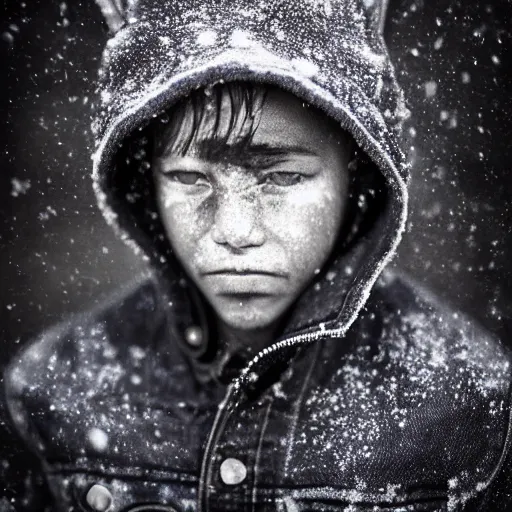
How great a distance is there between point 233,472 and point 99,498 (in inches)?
10.0

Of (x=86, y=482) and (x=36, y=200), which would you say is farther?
(x=36, y=200)

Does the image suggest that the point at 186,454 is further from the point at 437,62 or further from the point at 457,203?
the point at 437,62

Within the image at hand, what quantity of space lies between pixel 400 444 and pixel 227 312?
31cm

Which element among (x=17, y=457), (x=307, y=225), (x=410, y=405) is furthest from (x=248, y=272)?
(x=17, y=457)

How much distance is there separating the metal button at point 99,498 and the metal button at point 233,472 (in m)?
0.22

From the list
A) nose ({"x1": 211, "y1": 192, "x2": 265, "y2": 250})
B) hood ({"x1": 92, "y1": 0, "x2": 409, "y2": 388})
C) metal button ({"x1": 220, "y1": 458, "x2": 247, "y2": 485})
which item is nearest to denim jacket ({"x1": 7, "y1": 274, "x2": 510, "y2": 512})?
metal button ({"x1": 220, "y1": 458, "x2": 247, "y2": 485})

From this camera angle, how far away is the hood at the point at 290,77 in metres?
0.85

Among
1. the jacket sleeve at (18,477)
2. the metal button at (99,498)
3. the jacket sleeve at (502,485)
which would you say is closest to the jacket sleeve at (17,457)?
the jacket sleeve at (18,477)

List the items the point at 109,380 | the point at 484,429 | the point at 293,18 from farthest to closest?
the point at 109,380 → the point at 484,429 → the point at 293,18

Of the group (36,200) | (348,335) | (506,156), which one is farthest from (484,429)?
(36,200)

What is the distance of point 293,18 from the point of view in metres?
0.91

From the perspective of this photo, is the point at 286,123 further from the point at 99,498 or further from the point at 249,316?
the point at 99,498

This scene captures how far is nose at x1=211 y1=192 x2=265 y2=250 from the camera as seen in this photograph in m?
0.91

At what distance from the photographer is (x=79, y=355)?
48.5 inches
